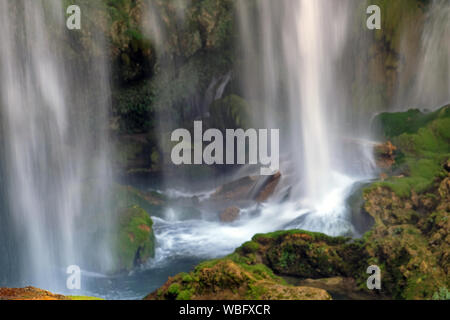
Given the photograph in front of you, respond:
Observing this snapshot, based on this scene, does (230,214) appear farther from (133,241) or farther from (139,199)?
(139,199)

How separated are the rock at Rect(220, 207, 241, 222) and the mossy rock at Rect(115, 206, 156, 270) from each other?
3.17 metres

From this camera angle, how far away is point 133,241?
43.6 ft

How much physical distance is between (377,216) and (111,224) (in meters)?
8.52

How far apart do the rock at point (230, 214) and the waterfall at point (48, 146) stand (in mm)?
4555

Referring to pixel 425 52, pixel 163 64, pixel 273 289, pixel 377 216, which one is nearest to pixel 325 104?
pixel 425 52

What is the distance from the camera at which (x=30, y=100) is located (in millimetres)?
15734
